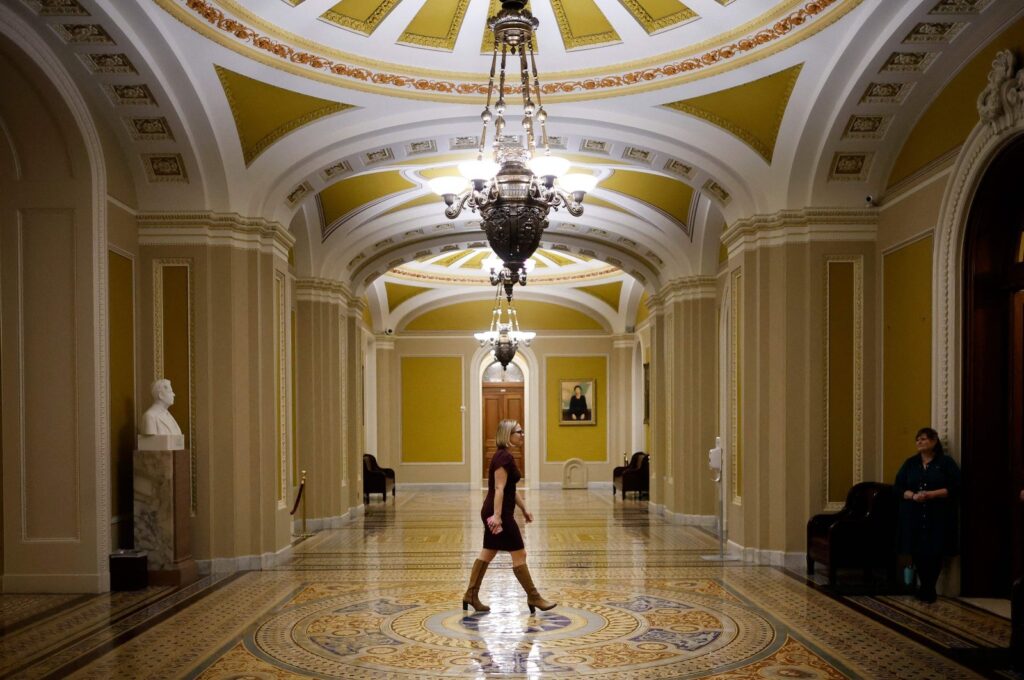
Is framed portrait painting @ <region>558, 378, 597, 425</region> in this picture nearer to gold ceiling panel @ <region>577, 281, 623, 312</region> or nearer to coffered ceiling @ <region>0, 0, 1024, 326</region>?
gold ceiling panel @ <region>577, 281, 623, 312</region>

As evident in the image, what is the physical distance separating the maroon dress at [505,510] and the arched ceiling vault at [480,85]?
12.8 ft

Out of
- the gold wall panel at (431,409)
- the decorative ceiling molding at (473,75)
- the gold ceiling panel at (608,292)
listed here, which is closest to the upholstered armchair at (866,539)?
the decorative ceiling molding at (473,75)

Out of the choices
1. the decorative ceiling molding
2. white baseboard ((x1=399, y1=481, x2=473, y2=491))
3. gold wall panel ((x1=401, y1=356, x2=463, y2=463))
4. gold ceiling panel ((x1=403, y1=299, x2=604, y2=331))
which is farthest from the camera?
gold ceiling panel ((x1=403, y1=299, x2=604, y2=331))

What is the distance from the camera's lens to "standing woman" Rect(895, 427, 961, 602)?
7.13 metres

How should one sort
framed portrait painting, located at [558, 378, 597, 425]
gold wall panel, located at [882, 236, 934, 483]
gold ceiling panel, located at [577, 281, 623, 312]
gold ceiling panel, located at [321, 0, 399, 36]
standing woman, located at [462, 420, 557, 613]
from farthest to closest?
framed portrait painting, located at [558, 378, 597, 425] → gold ceiling panel, located at [577, 281, 623, 312] → gold wall panel, located at [882, 236, 934, 483] → gold ceiling panel, located at [321, 0, 399, 36] → standing woman, located at [462, 420, 557, 613]

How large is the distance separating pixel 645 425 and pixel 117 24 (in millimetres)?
14472

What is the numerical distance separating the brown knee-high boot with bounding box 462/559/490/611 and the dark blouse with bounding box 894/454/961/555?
Answer: 3407 mm

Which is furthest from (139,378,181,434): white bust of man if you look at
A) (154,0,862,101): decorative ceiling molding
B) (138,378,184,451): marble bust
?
(154,0,862,101): decorative ceiling molding

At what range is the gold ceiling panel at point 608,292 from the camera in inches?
790

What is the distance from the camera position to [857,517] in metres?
8.51

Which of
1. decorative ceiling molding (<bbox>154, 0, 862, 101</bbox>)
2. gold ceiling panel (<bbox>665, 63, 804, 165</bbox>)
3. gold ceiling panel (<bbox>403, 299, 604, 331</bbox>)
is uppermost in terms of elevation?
decorative ceiling molding (<bbox>154, 0, 862, 101</bbox>)

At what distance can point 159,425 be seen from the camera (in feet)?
27.5

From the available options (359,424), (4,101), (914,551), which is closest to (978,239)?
(914,551)

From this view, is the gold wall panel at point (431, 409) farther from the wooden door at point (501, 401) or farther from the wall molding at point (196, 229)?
the wall molding at point (196, 229)
